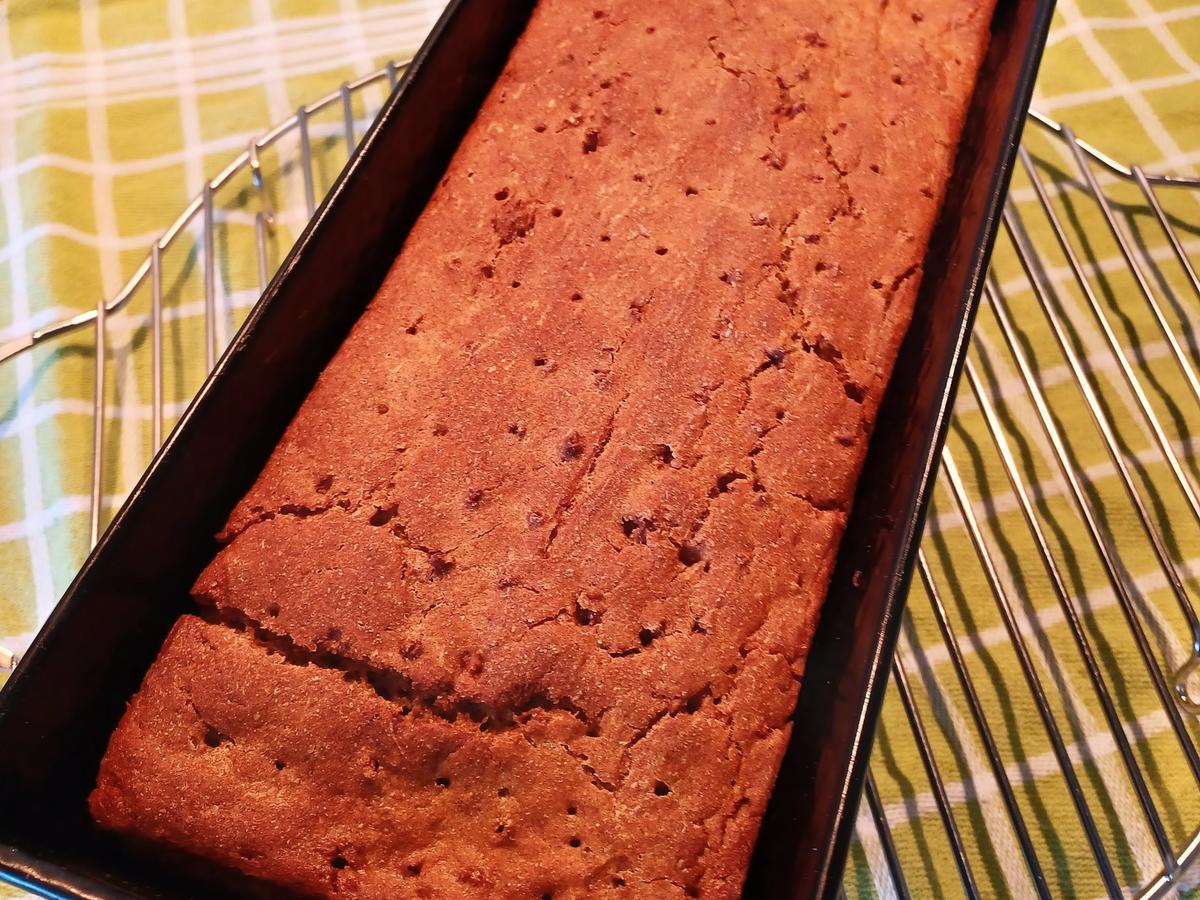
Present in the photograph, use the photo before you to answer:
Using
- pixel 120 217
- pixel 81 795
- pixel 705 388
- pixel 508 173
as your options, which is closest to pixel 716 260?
pixel 705 388

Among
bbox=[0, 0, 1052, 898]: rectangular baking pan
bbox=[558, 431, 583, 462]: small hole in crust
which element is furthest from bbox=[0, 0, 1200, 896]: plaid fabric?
bbox=[558, 431, 583, 462]: small hole in crust

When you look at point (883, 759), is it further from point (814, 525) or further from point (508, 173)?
point (508, 173)

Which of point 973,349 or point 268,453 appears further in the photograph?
point 973,349

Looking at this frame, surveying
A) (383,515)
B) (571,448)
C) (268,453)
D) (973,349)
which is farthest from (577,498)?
(973,349)

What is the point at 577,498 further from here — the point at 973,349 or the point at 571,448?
the point at 973,349

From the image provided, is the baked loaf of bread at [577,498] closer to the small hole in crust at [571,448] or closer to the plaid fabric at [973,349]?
the small hole in crust at [571,448]
